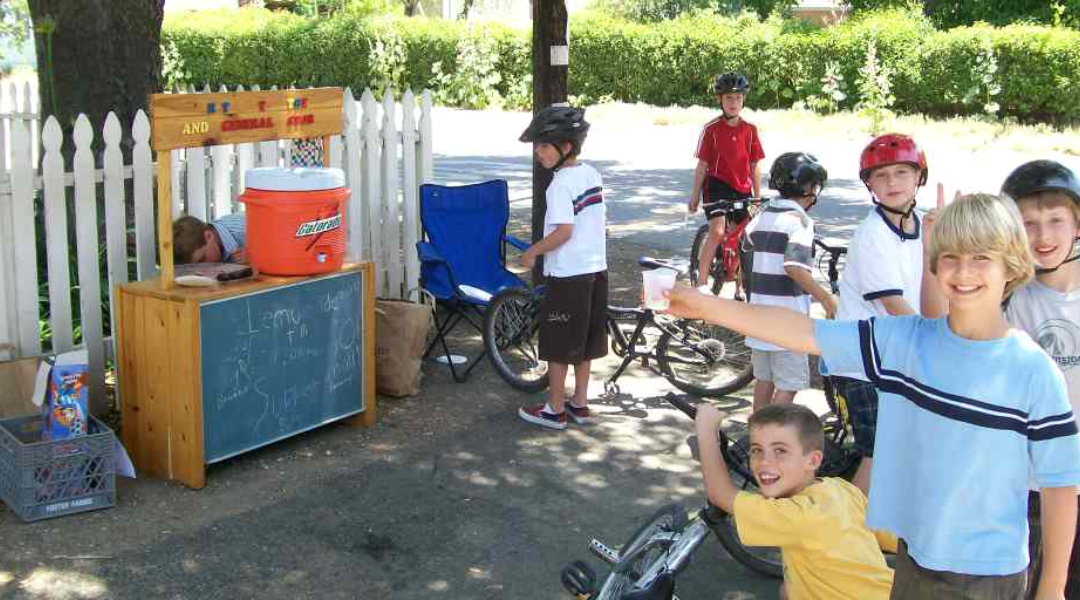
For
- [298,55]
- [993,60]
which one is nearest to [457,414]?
[993,60]

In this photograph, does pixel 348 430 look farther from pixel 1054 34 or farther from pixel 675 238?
pixel 1054 34

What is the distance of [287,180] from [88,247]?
1088mm

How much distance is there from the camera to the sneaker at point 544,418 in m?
6.43

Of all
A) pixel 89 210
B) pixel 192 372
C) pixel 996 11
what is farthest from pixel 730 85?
pixel 996 11

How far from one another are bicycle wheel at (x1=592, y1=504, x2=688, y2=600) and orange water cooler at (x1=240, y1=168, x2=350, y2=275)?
2687 millimetres

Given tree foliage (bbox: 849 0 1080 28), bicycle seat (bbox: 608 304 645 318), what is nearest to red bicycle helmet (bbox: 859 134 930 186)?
bicycle seat (bbox: 608 304 645 318)

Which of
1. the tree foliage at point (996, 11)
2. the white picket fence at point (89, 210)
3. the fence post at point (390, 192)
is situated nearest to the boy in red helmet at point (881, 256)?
the white picket fence at point (89, 210)

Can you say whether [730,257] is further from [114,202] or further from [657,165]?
[657,165]

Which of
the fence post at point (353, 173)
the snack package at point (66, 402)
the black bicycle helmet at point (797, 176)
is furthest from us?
the fence post at point (353, 173)

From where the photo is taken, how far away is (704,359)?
7070mm

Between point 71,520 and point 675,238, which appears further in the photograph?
point 675,238

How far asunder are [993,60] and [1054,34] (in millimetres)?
1260

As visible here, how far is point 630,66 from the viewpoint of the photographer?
27188 millimetres

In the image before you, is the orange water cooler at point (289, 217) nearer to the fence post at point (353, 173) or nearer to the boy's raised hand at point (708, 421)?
the fence post at point (353, 173)
